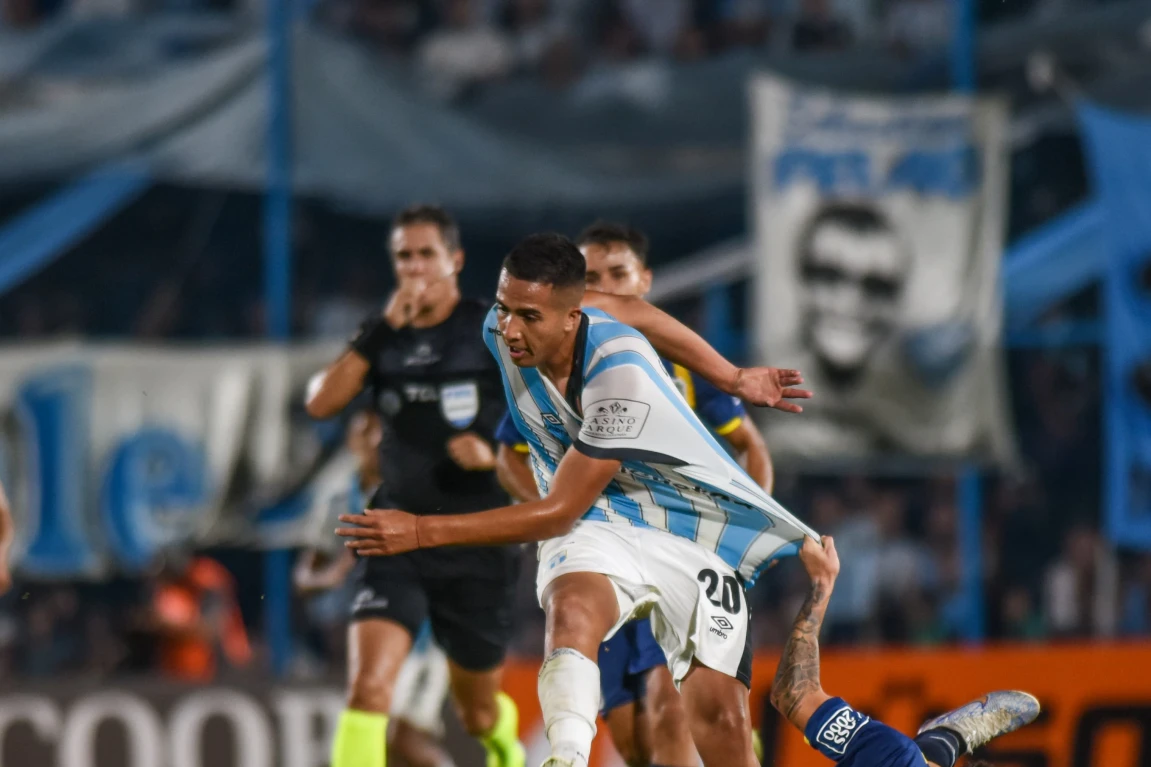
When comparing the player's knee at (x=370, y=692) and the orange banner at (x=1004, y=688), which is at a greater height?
the player's knee at (x=370, y=692)

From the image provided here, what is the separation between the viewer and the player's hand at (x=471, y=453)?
624 centimetres

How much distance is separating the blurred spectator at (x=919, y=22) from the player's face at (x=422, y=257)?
23.3 feet

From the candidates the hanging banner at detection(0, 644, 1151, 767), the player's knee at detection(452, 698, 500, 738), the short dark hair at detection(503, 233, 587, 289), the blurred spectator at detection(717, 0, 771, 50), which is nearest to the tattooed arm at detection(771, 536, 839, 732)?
the short dark hair at detection(503, 233, 587, 289)

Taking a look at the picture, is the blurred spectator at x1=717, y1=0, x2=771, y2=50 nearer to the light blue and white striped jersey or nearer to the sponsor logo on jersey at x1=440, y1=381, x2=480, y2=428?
the sponsor logo on jersey at x1=440, y1=381, x2=480, y2=428

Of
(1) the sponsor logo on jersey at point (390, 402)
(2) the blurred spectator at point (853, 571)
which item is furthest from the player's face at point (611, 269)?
(2) the blurred spectator at point (853, 571)

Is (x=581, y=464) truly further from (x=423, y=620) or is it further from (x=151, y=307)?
(x=151, y=307)

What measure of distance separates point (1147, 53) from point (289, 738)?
7.75 meters

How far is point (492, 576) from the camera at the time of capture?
6496 millimetres

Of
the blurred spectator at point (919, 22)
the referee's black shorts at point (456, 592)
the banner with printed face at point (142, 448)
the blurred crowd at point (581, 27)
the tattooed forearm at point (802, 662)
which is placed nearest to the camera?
the tattooed forearm at point (802, 662)

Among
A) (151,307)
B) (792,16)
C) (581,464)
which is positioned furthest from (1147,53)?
(581,464)

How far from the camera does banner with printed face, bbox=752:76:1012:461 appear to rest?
11.2 m

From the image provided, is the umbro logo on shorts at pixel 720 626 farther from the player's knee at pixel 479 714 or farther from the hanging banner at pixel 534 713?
the hanging banner at pixel 534 713

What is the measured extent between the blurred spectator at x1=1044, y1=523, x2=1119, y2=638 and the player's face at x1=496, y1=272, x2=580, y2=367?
801 cm

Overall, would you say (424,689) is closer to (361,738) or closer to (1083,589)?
(361,738)
